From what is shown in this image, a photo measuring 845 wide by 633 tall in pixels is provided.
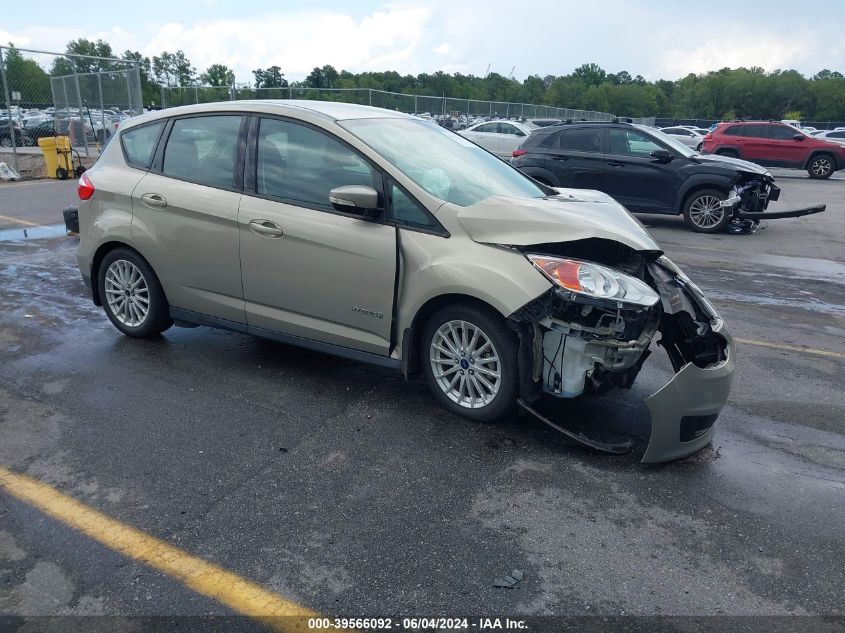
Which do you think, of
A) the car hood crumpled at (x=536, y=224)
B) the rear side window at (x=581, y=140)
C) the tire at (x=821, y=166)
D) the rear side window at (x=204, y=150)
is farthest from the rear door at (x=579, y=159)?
the tire at (x=821, y=166)

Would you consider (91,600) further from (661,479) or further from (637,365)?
(637,365)

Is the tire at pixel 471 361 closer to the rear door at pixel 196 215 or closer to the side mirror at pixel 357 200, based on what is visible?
the side mirror at pixel 357 200

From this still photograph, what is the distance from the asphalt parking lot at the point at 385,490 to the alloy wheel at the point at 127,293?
229 mm

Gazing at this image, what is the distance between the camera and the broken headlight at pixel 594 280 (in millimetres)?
3635

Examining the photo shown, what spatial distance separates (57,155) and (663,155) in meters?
14.3

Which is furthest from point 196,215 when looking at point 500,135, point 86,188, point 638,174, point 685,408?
point 500,135

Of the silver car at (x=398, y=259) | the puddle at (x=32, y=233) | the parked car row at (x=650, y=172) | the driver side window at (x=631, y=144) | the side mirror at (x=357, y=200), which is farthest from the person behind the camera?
the driver side window at (x=631, y=144)

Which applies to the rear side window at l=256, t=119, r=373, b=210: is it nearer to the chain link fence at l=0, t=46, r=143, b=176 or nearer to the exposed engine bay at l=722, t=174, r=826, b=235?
the exposed engine bay at l=722, t=174, r=826, b=235

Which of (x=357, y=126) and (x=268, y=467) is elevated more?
(x=357, y=126)

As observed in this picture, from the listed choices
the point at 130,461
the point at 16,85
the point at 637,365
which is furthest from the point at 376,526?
the point at 16,85

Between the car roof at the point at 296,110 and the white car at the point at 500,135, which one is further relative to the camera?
the white car at the point at 500,135

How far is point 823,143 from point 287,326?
970 inches

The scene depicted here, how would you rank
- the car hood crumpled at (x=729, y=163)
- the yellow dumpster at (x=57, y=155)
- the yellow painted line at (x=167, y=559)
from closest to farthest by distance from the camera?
the yellow painted line at (x=167, y=559), the car hood crumpled at (x=729, y=163), the yellow dumpster at (x=57, y=155)

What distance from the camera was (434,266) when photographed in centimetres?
400
